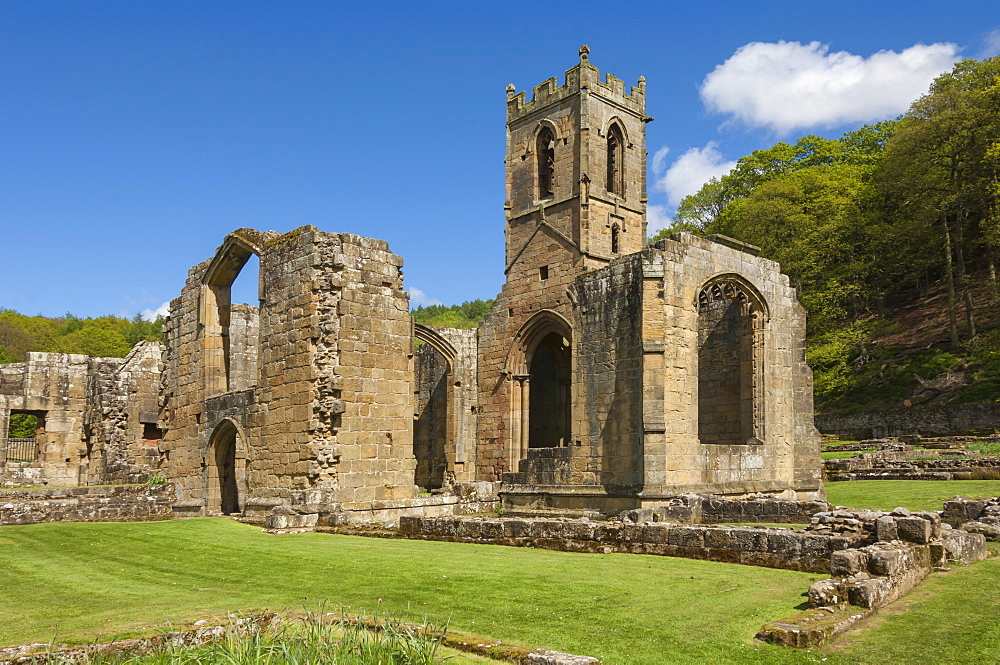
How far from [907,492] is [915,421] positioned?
1555 centimetres

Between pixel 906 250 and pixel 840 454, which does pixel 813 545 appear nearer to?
pixel 840 454

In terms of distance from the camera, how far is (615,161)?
86.8 feet

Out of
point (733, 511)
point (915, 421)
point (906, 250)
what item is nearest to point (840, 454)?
point (915, 421)

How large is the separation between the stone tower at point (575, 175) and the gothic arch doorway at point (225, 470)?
10573 mm

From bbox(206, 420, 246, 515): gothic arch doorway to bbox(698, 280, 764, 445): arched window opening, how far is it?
9969mm

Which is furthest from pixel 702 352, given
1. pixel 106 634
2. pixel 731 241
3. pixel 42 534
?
pixel 106 634

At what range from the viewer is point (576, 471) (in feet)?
55.3

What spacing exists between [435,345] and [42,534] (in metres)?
14.1

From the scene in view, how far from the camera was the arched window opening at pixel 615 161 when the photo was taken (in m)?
26.2

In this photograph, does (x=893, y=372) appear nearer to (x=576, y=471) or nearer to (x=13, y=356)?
(x=576, y=471)

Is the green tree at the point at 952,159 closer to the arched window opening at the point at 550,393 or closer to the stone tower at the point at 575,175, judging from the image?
the stone tower at the point at 575,175

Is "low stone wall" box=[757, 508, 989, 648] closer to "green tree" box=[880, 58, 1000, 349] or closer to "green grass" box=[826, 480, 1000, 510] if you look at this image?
"green grass" box=[826, 480, 1000, 510]

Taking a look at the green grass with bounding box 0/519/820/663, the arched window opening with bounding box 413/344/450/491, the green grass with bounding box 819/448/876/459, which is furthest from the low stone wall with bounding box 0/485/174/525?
the green grass with bounding box 819/448/876/459

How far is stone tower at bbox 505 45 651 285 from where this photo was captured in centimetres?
2466
